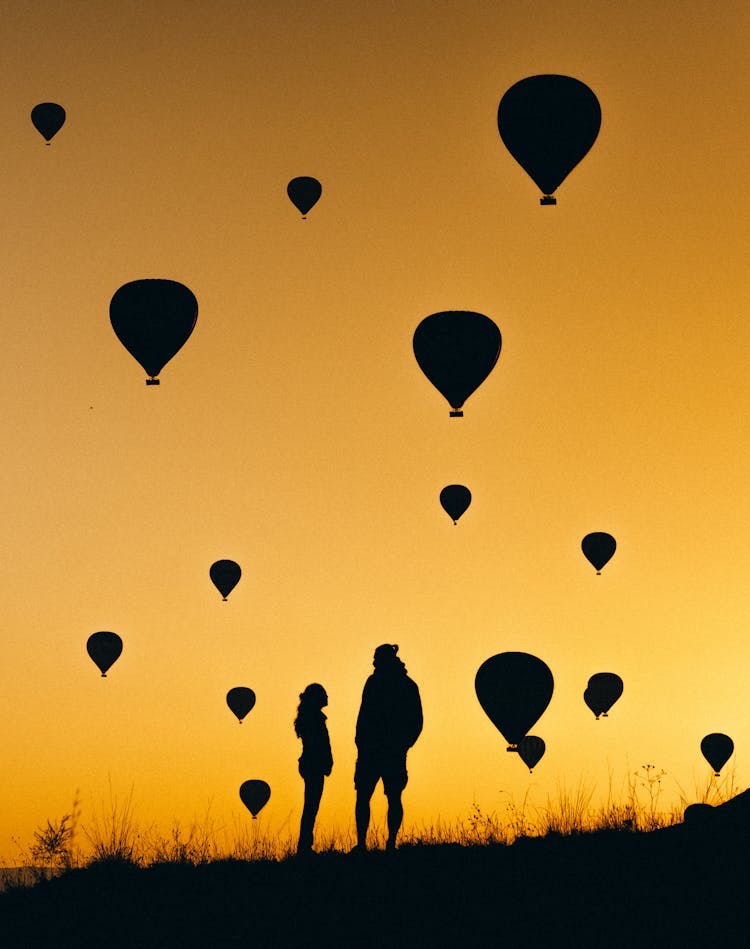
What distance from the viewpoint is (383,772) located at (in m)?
14.6

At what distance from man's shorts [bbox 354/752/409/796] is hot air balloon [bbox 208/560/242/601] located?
16661 millimetres

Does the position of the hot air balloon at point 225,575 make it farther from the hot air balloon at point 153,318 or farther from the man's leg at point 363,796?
the man's leg at point 363,796

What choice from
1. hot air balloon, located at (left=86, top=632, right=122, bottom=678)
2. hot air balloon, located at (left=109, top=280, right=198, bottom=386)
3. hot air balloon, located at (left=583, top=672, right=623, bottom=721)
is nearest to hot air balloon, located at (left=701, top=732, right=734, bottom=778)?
hot air balloon, located at (left=583, top=672, right=623, bottom=721)

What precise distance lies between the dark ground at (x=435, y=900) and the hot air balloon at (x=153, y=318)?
10.4 m

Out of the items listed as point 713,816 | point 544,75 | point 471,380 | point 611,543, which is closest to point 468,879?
point 713,816

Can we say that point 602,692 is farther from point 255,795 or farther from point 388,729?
point 388,729

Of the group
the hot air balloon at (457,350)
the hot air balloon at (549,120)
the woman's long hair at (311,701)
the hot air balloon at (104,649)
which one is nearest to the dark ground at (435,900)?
the woman's long hair at (311,701)

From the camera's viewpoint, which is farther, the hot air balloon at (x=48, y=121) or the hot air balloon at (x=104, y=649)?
the hot air balloon at (x=104, y=649)

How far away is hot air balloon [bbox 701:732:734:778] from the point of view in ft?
118

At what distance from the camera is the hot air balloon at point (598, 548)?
105ft

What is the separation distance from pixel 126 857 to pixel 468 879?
13.0 feet

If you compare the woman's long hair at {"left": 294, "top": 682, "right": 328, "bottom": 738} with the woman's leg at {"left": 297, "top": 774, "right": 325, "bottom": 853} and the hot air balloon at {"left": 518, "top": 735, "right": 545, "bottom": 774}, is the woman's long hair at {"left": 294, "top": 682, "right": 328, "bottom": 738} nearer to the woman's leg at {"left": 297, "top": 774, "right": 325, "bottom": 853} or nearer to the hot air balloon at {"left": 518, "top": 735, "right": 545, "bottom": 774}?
the woman's leg at {"left": 297, "top": 774, "right": 325, "bottom": 853}

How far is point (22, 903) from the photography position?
1356 cm

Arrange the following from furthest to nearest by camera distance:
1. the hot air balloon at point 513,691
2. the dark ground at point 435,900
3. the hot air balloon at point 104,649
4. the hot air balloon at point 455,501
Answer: the hot air balloon at point 104,649, the hot air balloon at point 455,501, the hot air balloon at point 513,691, the dark ground at point 435,900
